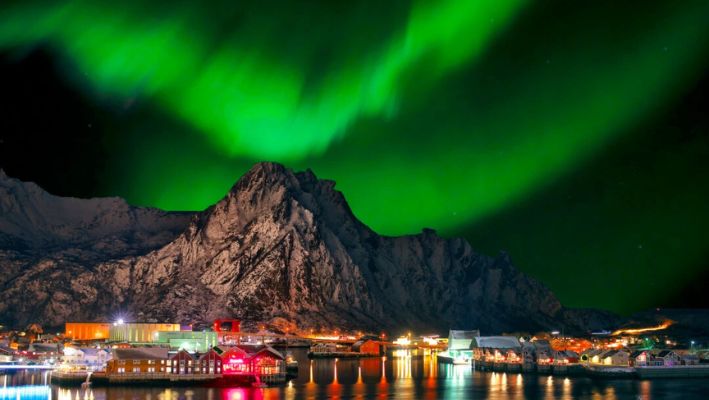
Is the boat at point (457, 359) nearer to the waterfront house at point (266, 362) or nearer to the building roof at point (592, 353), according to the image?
the building roof at point (592, 353)

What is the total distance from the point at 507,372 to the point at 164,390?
6328cm

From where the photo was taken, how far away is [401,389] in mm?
108562

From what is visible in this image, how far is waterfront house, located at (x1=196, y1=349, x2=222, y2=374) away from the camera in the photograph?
111750 millimetres

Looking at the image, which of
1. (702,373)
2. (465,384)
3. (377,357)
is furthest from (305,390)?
(377,357)

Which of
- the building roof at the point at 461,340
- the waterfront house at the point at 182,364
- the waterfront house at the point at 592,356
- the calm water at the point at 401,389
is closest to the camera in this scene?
the calm water at the point at 401,389

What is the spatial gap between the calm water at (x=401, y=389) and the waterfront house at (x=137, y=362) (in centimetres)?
640

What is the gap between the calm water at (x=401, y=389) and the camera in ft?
325

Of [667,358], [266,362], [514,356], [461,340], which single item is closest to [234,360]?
[266,362]

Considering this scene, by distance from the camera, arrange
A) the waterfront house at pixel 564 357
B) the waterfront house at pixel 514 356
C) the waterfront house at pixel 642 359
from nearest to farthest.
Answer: the waterfront house at pixel 642 359, the waterfront house at pixel 564 357, the waterfront house at pixel 514 356

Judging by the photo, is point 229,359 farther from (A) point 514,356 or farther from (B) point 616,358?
(B) point 616,358

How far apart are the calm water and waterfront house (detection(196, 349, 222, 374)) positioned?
244 inches

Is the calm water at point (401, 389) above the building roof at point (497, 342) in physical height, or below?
below

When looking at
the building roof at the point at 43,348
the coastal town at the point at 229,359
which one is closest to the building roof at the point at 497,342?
the coastal town at the point at 229,359

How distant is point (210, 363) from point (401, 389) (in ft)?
78.2
